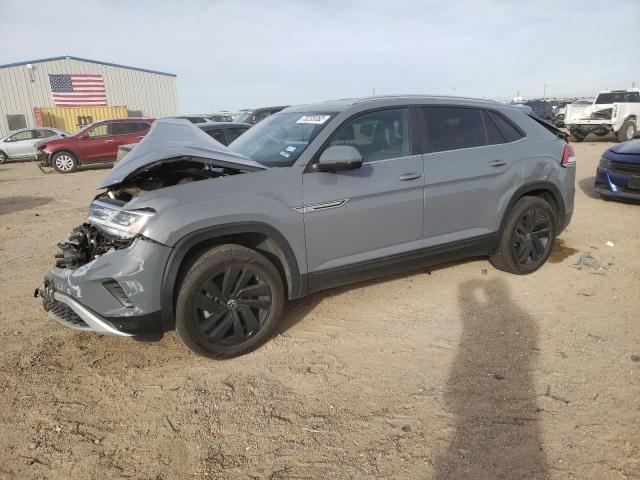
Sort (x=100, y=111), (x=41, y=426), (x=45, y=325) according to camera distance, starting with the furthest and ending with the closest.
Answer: (x=100, y=111) < (x=45, y=325) < (x=41, y=426)

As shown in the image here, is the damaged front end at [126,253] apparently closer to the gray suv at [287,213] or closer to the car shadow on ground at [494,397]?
the gray suv at [287,213]

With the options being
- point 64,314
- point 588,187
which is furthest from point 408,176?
point 588,187

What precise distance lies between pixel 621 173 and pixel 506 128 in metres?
4.02

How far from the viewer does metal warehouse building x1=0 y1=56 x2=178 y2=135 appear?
26.7 m

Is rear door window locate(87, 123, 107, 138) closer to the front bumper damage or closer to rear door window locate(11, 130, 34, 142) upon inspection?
rear door window locate(11, 130, 34, 142)

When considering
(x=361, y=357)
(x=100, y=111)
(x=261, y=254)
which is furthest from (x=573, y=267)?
(x=100, y=111)

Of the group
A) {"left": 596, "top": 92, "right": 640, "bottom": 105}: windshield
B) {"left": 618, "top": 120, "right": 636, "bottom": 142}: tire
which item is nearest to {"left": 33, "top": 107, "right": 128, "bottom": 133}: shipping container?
{"left": 596, "top": 92, "right": 640, "bottom": 105}: windshield

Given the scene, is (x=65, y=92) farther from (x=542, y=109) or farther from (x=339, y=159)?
(x=339, y=159)

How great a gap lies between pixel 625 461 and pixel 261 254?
7.67 ft

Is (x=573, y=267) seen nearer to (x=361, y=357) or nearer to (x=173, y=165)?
(x=361, y=357)

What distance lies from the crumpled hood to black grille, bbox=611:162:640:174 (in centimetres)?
633

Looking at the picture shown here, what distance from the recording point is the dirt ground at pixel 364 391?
7.48ft

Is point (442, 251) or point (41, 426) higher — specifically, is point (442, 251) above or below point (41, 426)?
above

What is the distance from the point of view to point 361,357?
324cm
